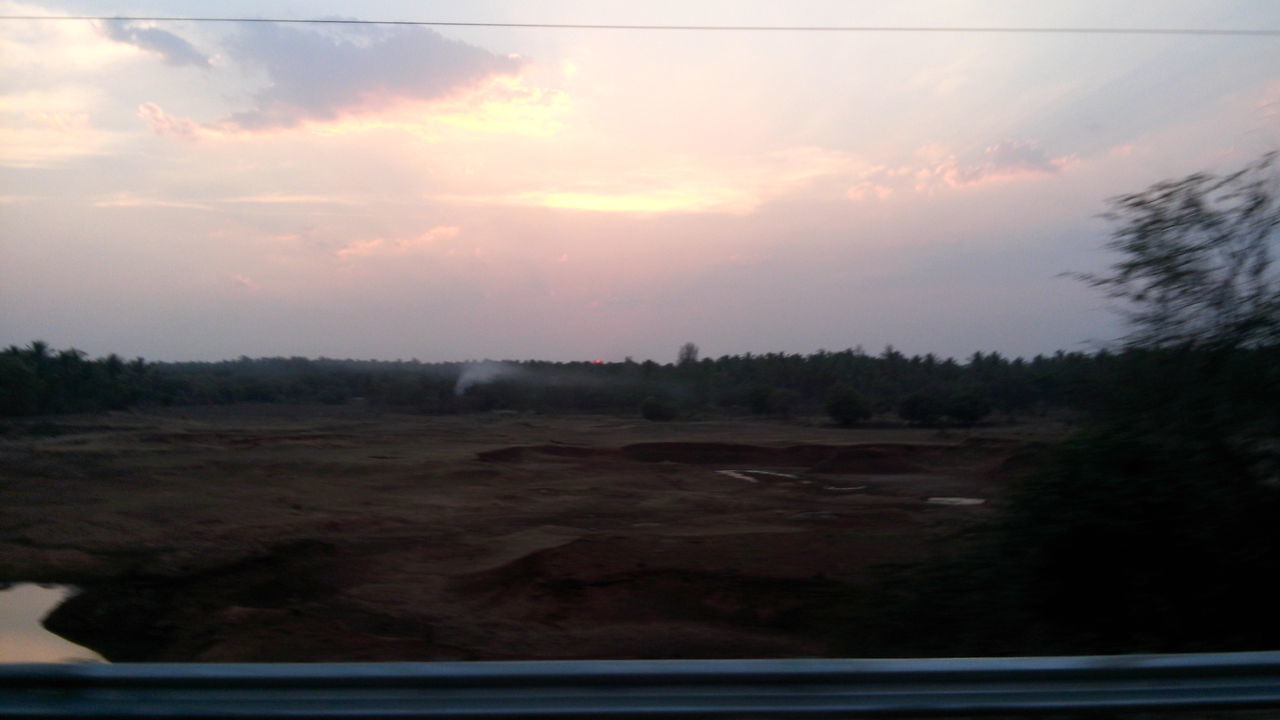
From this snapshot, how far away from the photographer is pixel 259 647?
9.20 m

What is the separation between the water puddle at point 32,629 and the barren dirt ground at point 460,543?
0.95ft

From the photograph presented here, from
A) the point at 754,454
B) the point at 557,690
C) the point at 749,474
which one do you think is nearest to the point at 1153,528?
the point at 557,690

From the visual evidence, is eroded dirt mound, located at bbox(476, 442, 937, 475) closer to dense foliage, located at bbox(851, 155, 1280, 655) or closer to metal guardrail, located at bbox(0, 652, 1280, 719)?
dense foliage, located at bbox(851, 155, 1280, 655)

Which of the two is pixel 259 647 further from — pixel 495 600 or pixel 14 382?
pixel 14 382

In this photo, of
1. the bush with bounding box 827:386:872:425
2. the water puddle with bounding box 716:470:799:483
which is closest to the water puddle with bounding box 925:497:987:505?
the water puddle with bounding box 716:470:799:483

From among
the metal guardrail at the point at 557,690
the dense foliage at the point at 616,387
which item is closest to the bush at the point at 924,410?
the dense foliage at the point at 616,387

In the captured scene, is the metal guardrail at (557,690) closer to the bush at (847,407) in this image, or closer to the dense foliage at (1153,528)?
the dense foliage at (1153,528)

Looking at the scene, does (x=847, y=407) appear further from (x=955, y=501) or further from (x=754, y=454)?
(x=955, y=501)

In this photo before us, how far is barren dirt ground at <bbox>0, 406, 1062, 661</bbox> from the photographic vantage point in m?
10.1

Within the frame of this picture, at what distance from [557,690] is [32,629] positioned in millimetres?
8986

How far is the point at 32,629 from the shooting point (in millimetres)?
10250

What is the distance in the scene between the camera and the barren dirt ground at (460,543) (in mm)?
10078

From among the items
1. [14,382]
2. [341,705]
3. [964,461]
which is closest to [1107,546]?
[341,705]

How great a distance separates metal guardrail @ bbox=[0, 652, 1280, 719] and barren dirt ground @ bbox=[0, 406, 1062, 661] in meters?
4.69
